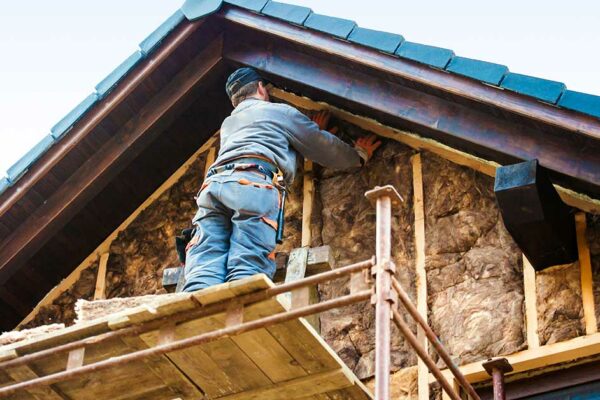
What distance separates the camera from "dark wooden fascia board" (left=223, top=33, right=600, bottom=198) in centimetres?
863

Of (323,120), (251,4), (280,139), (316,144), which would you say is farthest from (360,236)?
(251,4)

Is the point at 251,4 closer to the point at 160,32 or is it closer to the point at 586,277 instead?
the point at 160,32

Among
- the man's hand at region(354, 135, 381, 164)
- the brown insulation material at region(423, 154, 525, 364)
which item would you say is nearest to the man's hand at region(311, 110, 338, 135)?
the man's hand at region(354, 135, 381, 164)

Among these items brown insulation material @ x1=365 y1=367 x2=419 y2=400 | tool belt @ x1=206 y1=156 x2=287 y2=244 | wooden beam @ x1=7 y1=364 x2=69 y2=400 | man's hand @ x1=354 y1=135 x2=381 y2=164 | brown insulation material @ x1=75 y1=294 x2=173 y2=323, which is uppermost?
→ man's hand @ x1=354 y1=135 x2=381 y2=164

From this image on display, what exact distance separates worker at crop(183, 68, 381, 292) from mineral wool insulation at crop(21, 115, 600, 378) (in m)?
0.35

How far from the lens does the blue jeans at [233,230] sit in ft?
29.1

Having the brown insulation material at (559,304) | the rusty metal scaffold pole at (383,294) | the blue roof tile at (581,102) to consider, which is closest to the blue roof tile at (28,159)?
the rusty metal scaffold pole at (383,294)

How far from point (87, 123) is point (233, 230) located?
1703mm

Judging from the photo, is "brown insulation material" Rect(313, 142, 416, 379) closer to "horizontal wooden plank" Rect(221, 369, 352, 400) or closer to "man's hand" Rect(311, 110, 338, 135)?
"man's hand" Rect(311, 110, 338, 135)

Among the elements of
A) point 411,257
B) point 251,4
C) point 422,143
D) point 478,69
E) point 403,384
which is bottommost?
point 403,384

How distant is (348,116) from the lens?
1035 cm

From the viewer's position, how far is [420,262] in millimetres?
9414

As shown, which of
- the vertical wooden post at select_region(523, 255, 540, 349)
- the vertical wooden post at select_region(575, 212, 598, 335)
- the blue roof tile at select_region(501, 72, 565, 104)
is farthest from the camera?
the vertical wooden post at select_region(523, 255, 540, 349)

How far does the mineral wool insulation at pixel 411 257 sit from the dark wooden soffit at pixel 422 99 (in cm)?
32
